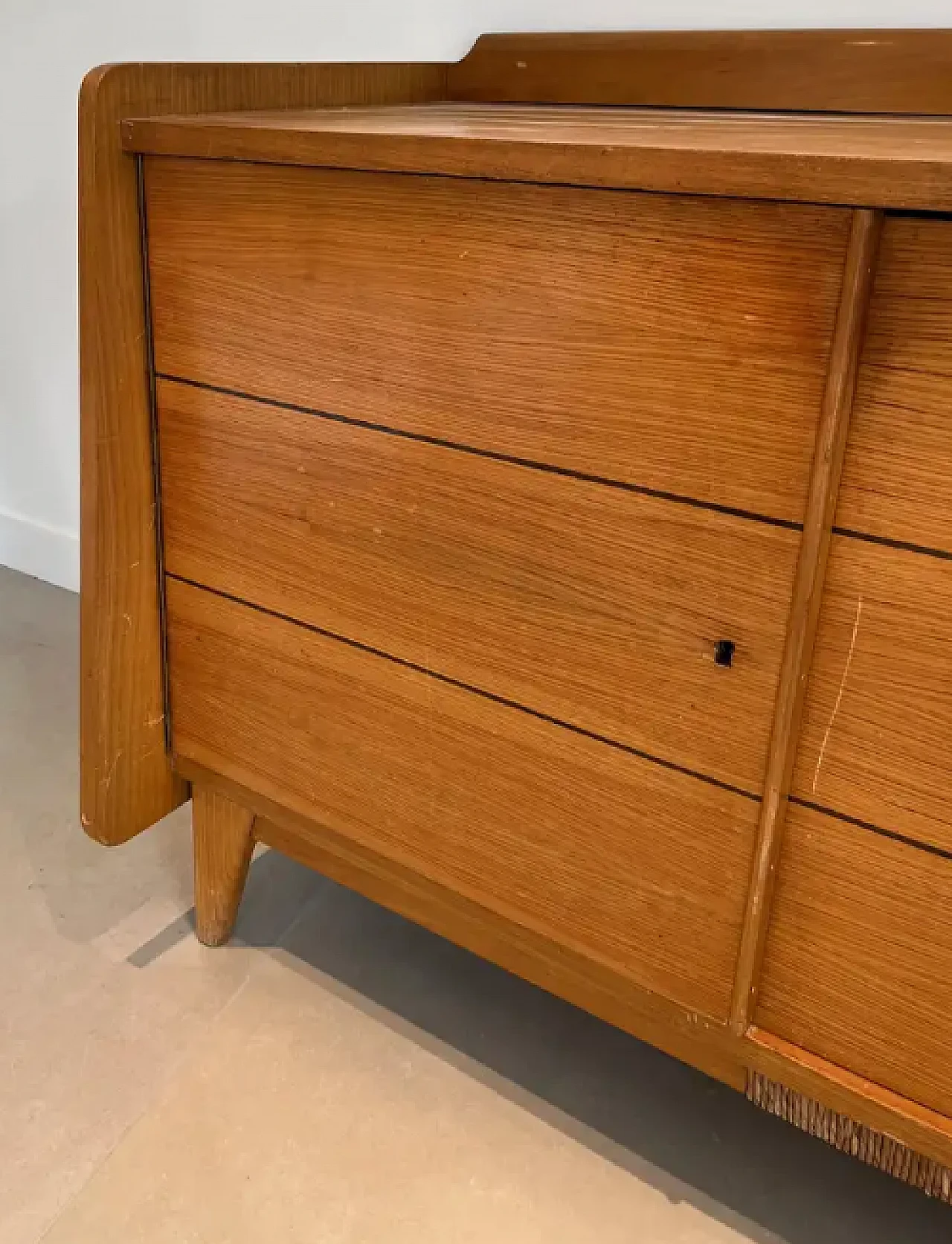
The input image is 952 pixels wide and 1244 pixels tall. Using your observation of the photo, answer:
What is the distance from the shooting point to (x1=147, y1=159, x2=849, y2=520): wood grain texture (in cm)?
63

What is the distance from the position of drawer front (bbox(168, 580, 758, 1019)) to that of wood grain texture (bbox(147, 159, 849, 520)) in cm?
21

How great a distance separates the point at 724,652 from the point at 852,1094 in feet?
1.06

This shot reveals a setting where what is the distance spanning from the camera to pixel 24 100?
1.67 m

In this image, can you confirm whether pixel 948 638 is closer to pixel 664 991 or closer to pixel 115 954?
pixel 664 991

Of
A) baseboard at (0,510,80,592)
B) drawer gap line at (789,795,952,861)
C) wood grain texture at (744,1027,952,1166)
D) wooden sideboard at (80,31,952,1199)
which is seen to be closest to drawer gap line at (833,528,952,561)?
wooden sideboard at (80,31,952,1199)

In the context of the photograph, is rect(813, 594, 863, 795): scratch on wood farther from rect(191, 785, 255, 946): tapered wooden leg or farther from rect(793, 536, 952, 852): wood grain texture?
rect(191, 785, 255, 946): tapered wooden leg

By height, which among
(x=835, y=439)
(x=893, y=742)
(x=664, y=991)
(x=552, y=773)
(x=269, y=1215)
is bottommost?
(x=269, y=1215)

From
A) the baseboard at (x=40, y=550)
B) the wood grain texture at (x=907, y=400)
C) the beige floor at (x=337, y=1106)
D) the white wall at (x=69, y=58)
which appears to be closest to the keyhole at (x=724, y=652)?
the wood grain texture at (x=907, y=400)

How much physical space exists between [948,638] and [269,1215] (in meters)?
0.73

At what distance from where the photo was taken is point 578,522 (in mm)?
737

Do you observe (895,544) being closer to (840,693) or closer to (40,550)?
(840,693)

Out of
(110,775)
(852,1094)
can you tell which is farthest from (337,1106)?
(852,1094)

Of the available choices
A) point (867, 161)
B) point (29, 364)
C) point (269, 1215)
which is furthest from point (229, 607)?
point (29, 364)

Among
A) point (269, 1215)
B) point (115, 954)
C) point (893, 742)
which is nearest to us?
point (893, 742)
